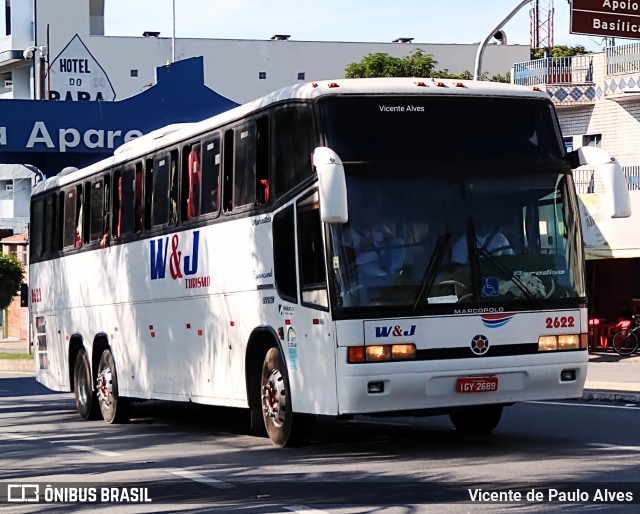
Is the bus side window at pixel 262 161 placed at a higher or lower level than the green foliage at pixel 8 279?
higher

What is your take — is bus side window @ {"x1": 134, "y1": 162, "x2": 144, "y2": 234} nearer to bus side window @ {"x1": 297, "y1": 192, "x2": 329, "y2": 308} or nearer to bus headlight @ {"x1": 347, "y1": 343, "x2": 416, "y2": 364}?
bus side window @ {"x1": 297, "y1": 192, "x2": 329, "y2": 308}

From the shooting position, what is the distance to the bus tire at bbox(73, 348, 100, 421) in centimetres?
2075

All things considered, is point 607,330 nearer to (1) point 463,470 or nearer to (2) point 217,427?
(2) point 217,427

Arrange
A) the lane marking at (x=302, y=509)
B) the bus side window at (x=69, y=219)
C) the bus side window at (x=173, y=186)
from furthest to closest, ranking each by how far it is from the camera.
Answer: the bus side window at (x=69, y=219), the bus side window at (x=173, y=186), the lane marking at (x=302, y=509)

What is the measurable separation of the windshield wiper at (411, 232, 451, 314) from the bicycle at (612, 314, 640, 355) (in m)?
23.3

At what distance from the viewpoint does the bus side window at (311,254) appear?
1321 centimetres

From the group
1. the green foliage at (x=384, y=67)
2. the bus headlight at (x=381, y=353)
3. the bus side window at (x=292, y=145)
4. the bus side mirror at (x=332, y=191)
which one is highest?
the green foliage at (x=384, y=67)

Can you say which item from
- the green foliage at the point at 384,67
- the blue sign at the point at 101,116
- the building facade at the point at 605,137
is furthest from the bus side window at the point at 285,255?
the green foliage at the point at 384,67

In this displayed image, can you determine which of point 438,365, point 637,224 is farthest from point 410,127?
point 637,224

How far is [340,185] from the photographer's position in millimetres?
12555

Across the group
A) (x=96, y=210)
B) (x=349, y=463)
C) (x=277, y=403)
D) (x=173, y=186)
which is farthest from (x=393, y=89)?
(x=96, y=210)

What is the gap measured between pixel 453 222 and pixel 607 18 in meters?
11.3

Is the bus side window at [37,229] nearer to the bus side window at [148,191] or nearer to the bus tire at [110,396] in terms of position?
the bus tire at [110,396]

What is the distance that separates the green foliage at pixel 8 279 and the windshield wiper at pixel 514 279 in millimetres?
47187
